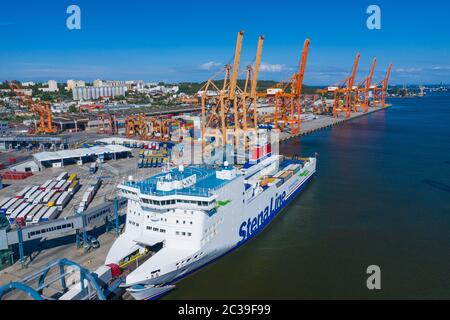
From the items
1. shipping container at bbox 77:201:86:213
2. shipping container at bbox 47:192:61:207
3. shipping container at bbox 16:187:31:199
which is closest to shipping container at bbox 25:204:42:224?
shipping container at bbox 47:192:61:207

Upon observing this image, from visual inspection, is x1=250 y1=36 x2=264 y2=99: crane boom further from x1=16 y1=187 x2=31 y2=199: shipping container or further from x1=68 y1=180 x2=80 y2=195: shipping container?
x1=16 y1=187 x2=31 y2=199: shipping container

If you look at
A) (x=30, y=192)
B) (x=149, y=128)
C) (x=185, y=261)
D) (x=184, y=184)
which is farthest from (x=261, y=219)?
(x=149, y=128)

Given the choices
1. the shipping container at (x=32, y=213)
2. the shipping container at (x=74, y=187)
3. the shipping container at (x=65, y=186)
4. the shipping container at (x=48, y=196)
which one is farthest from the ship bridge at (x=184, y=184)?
the shipping container at (x=65, y=186)

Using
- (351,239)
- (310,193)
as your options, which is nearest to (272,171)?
(310,193)

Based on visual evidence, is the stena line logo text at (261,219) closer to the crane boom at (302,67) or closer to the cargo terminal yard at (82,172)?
the cargo terminal yard at (82,172)

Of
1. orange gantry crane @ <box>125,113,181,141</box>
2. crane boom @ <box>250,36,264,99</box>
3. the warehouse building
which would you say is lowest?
the warehouse building

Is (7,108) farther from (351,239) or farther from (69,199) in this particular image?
(351,239)

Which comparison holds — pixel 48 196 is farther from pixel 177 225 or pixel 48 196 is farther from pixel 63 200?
pixel 177 225
